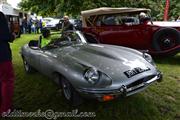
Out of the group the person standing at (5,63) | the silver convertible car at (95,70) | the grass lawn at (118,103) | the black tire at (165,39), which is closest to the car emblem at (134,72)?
the silver convertible car at (95,70)

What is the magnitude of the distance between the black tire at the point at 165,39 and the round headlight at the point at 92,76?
15.0 ft

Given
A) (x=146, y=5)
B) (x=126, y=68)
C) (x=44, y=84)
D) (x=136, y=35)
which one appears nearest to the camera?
(x=126, y=68)

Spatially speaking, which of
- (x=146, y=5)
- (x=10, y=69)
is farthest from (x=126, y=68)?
(x=146, y=5)

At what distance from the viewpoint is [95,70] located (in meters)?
3.90

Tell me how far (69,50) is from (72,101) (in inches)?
44.1

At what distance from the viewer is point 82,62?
4234 mm

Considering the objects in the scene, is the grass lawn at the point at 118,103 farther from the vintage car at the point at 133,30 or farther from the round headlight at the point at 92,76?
the vintage car at the point at 133,30

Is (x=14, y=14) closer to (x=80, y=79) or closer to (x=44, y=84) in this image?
(x=44, y=84)

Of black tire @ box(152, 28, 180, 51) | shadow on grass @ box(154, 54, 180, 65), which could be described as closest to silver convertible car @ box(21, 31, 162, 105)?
black tire @ box(152, 28, 180, 51)

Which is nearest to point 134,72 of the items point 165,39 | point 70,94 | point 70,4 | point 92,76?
point 92,76

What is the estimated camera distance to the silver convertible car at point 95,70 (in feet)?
12.5

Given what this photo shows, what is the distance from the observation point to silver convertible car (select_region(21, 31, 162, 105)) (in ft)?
12.5

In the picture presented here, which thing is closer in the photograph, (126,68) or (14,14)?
(126,68)

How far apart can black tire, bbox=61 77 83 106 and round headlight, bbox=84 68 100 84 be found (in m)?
0.45
